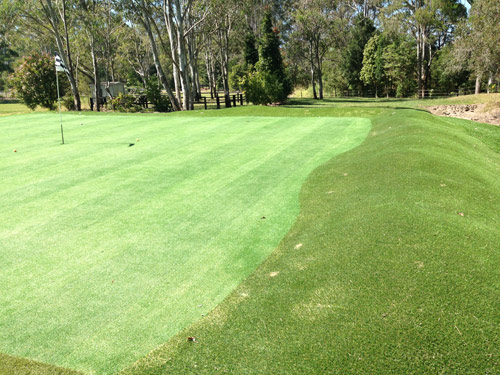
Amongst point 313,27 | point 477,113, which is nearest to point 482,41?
point 477,113

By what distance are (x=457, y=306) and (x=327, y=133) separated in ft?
32.3

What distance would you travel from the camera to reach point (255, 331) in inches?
134

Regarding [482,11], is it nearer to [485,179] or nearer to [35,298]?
[485,179]

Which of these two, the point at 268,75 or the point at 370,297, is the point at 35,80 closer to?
the point at 268,75

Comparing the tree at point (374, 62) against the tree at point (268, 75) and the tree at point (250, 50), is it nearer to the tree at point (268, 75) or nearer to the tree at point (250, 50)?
the tree at point (268, 75)

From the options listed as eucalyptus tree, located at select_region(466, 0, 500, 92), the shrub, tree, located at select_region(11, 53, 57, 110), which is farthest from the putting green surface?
tree, located at select_region(11, 53, 57, 110)

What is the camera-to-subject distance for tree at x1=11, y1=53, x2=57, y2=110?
107ft

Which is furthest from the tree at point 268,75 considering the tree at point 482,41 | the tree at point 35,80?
the tree at point 35,80

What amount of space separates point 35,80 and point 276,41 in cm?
2075

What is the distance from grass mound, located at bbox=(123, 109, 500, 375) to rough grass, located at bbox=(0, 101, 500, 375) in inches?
0.4

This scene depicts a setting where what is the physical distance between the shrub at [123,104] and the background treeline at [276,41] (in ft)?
5.09

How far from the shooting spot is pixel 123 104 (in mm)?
29297

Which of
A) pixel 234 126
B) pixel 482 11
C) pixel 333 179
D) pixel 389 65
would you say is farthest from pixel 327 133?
pixel 389 65

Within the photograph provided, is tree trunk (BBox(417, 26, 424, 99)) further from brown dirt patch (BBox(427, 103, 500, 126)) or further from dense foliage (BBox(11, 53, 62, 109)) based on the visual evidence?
dense foliage (BBox(11, 53, 62, 109))
